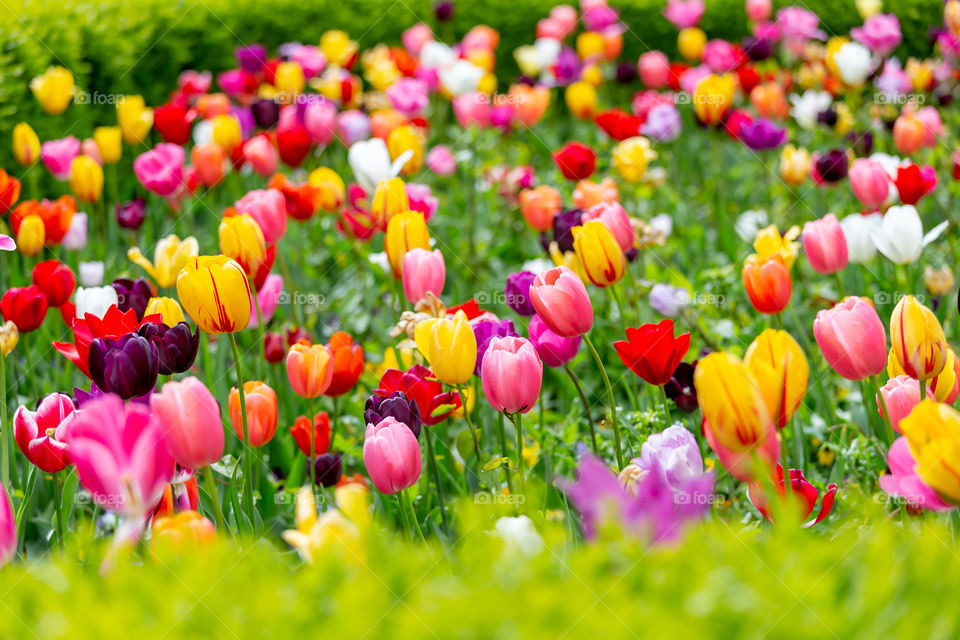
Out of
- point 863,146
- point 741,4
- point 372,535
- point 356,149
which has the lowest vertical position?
point 741,4

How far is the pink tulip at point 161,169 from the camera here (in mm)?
3832

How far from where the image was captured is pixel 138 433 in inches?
54.3

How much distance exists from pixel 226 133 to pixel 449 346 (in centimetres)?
267

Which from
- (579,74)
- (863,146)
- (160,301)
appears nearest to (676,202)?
(863,146)

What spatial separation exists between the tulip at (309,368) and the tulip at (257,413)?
0.24 feet

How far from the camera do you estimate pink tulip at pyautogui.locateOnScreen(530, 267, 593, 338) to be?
6.68 ft

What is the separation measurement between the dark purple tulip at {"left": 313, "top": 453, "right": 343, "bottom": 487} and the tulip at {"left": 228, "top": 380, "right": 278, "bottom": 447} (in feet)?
0.79

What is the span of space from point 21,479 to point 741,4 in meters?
6.78

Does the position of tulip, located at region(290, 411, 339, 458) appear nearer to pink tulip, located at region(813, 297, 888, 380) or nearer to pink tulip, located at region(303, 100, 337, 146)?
pink tulip, located at region(813, 297, 888, 380)

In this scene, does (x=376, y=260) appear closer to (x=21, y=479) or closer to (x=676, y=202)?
(x=21, y=479)

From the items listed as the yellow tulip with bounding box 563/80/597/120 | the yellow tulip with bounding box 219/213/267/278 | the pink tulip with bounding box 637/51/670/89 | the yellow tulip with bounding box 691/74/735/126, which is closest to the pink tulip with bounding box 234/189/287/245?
the yellow tulip with bounding box 219/213/267/278

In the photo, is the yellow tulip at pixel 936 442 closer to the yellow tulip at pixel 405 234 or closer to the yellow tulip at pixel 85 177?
the yellow tulip at pixel 405 234

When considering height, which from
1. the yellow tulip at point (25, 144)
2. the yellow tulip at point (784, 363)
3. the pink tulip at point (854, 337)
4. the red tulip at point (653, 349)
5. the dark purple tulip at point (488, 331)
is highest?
the yellow tulip at point (784, 363)

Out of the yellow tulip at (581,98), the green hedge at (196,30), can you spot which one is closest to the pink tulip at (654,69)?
the yellow tulip at (581,98)
